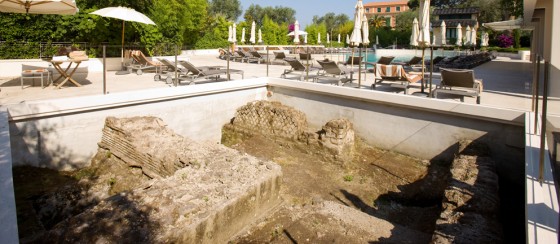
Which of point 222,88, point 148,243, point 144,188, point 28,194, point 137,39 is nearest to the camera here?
point 148,243

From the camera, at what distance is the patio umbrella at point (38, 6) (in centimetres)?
909

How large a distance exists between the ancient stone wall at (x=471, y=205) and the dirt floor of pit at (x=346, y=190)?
29.6 inches

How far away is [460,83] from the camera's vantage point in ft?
27.1

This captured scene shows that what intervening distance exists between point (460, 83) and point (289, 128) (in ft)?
13.6

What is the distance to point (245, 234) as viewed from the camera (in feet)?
16.8

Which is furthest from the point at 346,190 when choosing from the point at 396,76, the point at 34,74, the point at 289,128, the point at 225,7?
the point at 225,7

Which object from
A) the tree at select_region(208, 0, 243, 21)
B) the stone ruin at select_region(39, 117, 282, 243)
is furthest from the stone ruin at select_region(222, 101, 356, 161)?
the tree at select_region(208, 0, 243, 21)

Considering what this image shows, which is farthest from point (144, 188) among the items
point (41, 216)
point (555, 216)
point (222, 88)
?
point (222, 88)

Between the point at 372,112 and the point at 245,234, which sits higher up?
the point at 372,112

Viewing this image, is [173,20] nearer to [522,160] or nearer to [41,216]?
[41,216]

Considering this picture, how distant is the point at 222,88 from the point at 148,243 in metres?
6.40

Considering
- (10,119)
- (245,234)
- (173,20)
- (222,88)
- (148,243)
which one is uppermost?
(173,20)

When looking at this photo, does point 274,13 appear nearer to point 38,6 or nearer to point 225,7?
point 225,7

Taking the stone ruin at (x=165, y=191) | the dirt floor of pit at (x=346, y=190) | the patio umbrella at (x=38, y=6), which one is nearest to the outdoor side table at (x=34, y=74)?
the patio umbrella at (x=38, y=6)
